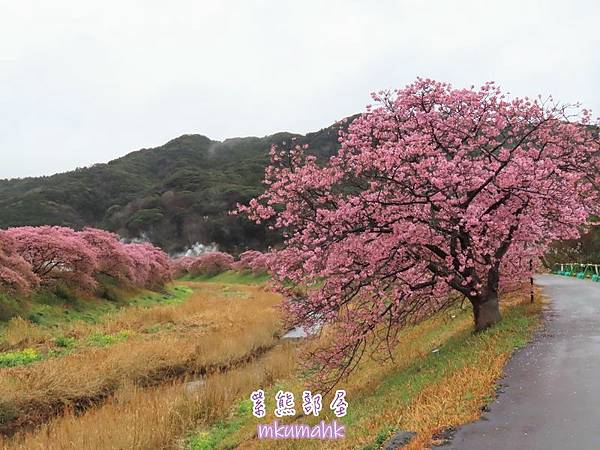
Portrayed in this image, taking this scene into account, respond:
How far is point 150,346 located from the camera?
16953mm

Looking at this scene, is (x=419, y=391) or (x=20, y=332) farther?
(x=20, y=332)

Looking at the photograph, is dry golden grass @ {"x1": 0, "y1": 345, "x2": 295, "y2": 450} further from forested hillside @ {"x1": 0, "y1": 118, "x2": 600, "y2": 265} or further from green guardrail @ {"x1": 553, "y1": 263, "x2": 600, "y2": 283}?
forested hillside @ {"x1": 0, "y1": 118, "x2": 600, "y2": 265}

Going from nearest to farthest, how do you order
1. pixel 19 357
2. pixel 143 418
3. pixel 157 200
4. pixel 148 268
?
pixel 143 418, pixel 19 357, pixel 148 268, pixel 157 200

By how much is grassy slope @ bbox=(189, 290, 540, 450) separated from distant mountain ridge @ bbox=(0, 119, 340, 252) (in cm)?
5443

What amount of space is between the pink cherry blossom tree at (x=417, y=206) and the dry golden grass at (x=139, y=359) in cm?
190

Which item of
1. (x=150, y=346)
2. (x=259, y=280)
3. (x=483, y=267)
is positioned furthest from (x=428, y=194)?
(x=259, y=280)

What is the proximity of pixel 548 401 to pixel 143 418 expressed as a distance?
7.89 m

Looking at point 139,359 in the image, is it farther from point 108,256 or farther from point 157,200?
point 157,200

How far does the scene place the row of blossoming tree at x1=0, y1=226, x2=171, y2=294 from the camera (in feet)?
65.6

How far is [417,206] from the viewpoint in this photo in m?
11.4

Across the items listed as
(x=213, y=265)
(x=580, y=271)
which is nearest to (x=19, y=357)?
(x=580, y=271)

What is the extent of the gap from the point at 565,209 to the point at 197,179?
95.1 metres

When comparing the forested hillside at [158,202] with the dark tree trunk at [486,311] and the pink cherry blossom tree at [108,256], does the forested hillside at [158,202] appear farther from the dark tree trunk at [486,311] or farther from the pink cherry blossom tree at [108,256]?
the dark tree trunk at [486,311]

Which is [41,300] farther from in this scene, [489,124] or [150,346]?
[489,124]
